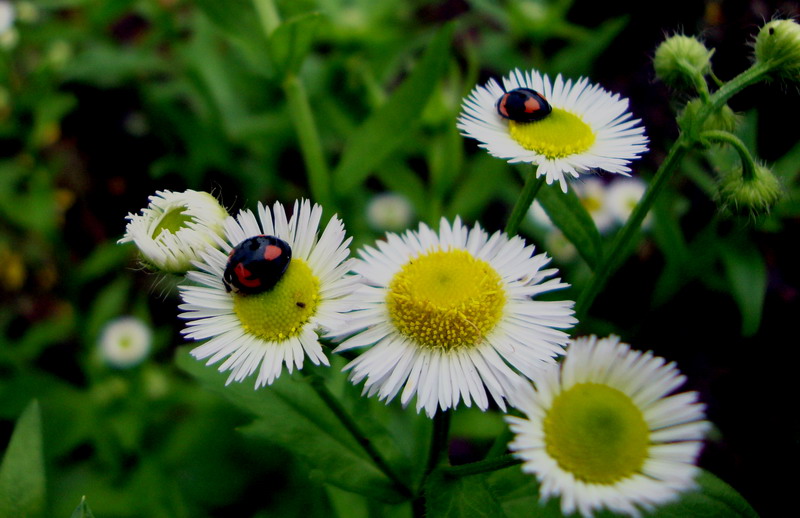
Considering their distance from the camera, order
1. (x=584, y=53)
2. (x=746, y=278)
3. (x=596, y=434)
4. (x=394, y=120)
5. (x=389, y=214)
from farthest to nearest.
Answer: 1. (x=389, y=214)
2. (x=584, y=53)
3. (x=394, y=120)
4. (x=746, y=278)
5. (x=596, y=434)

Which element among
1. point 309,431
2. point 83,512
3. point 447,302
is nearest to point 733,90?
point 447,302

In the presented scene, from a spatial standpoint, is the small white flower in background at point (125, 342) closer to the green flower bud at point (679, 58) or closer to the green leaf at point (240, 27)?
the green leaf at point (240, 27)

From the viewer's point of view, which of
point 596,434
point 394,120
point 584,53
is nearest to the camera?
point 596,434

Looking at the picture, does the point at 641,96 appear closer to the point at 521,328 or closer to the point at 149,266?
the point at 521,328

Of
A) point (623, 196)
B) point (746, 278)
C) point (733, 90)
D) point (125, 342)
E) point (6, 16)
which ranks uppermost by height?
point (623, 196)

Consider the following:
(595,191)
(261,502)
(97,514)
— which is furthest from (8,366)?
(595,191)

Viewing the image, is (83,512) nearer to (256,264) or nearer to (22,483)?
(22,483)

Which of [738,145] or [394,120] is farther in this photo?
[394,120]
